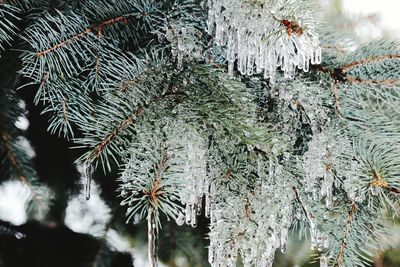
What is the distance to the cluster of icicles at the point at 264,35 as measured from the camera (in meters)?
0.54

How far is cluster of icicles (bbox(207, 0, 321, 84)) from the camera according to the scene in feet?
A: 1.78

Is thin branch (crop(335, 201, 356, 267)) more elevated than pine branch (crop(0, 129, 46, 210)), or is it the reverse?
pine branch (crop(0, 129, 46, 210))

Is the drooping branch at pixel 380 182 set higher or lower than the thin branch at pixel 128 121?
lower

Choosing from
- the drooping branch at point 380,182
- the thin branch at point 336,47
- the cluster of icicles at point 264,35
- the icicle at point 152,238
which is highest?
the thin branch at point 336,47

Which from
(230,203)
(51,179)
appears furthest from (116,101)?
(51,179)

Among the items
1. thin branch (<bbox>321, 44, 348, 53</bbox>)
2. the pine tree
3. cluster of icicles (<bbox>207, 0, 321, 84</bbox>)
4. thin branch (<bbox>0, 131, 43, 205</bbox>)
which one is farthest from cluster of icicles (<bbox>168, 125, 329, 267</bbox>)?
thin branch (<bbox>0, 131, 43, 205</bbox>)

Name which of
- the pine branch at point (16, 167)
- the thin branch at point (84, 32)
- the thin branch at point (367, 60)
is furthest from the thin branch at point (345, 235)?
the pine branch at point (16, 167)

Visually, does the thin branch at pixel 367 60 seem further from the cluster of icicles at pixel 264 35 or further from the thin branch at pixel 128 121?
the thin branch at pixel 128 121

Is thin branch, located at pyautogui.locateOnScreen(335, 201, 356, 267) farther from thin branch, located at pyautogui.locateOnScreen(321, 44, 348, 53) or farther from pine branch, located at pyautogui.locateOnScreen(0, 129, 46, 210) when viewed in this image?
pine branch, located at pyautogui.locateOnScreen(0, 129, 46, 210)

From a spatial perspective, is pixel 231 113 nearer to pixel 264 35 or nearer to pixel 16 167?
pixel 264 35

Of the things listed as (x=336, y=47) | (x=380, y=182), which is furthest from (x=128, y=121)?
(x=336, y=47)

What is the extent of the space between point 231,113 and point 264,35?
92 mm

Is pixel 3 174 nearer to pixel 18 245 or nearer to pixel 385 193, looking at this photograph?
pixel 18 245

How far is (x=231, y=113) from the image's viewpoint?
1.88ft
